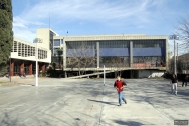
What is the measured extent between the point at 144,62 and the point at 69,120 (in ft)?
156

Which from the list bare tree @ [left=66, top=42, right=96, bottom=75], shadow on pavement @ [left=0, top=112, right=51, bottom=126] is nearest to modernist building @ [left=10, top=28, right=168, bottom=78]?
bare tree @ [left=66, top=42, right=96, bottom=75]

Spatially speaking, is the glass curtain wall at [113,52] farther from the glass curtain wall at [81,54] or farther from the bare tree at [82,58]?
the bare tree at [82,58]

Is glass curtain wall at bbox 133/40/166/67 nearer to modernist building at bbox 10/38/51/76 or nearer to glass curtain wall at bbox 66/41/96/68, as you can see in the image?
glass curtain wall at bbox 66/41/96/68

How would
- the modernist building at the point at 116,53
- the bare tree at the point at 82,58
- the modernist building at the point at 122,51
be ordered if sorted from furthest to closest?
the modernist building at the point at 122,51
the bare tree at the point at 82,58
the modernist building at the point at 116,53

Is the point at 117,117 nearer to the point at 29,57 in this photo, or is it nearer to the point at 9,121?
the point at 9,121

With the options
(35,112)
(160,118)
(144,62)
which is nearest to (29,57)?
(144,62)

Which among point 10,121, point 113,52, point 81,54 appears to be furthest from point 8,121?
point 113,52

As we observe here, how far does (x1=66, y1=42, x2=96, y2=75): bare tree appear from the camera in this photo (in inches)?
2068

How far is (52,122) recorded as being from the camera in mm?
8016

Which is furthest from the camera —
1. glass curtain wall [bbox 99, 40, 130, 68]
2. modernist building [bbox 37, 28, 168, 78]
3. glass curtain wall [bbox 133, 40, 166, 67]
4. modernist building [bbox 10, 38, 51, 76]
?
glass curtain wall [bbox 99, 40, 130, 68]

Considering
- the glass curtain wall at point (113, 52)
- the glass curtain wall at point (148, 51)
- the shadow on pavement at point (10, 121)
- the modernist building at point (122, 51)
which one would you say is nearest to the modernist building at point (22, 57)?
the modernist building at point (122, 51)

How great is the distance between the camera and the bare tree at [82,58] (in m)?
52.5

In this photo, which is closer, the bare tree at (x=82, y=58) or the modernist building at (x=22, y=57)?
the modernist building at (x=22, y=57)

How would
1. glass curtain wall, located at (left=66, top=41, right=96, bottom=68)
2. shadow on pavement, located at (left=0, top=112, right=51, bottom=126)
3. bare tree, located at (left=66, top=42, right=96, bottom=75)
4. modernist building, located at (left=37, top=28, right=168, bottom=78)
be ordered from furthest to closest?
modernist building, located at (left=37, top=28, right=168, bottom=78) → glass curtain wall, located at (left=66, top=41, right=96, bottom=68) → bare tree, located at (left=66, top=42, right=96, bottom=75) → shadow on pavement, located at (left=0, top=112, right=51, bottom=126)
